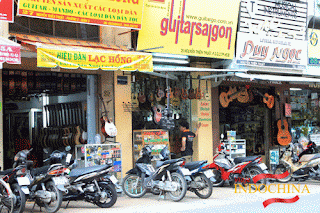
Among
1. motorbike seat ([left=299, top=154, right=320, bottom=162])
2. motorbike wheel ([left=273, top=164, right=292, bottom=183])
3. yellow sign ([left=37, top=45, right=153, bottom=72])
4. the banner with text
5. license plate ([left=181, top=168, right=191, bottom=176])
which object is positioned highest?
the banner with text

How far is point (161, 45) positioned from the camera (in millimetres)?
12828

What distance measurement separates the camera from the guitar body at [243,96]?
16133 mm

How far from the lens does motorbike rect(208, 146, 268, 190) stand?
37.9 feet

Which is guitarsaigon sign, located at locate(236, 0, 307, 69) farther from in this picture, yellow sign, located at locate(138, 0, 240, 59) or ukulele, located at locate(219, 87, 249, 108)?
ukulele, located at locate(219, 87, 249, 108)

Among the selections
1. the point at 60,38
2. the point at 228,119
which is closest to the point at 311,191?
the point at 228,119

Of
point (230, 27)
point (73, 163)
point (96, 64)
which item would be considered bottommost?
point (73, 163)

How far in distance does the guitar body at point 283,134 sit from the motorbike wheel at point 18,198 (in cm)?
1063

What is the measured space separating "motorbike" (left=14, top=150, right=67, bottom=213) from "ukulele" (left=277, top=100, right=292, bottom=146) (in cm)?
989

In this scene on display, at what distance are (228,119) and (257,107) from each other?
1514mm

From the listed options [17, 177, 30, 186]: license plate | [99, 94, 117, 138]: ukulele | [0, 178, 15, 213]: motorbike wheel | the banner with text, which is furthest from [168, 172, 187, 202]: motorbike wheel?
the banner with text

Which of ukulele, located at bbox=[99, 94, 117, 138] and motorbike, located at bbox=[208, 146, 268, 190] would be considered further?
ukulele, located at bbox=[99, 94, 117, 138]

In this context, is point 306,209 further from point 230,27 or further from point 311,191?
point 230,27

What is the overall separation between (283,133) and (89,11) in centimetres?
891

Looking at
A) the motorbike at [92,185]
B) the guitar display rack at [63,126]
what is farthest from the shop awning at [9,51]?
the guitar display rack at [63,126]
